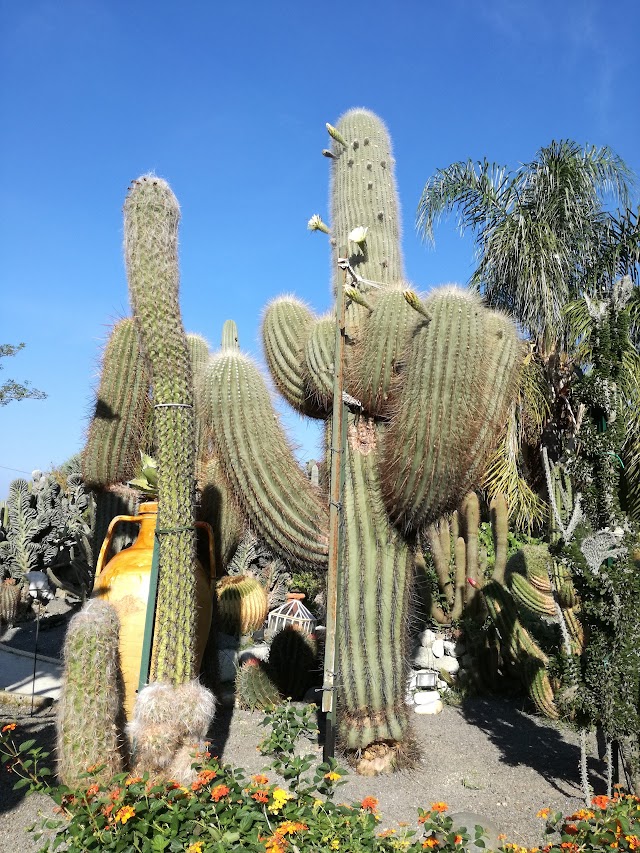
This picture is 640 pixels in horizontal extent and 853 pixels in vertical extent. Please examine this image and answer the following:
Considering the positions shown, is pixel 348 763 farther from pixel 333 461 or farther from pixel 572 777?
pixel 333 461

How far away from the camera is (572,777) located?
4.48 metres

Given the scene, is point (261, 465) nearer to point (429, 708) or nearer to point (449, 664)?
point (429, 708)

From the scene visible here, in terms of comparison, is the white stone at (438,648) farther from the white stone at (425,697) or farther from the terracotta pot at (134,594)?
the terracotta pot at (134,594)

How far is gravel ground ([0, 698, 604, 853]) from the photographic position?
3674mm

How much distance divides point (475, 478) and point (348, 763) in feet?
6.69

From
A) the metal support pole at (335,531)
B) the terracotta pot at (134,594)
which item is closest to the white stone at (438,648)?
the metal support pole at (335,531)

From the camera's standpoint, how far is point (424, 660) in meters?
6.99

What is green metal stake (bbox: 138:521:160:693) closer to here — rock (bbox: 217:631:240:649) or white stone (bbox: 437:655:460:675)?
rock (bbox: 217:631:240:649)

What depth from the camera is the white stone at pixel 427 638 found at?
23.8 feet

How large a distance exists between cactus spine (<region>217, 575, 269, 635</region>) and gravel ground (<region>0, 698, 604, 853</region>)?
2.53 meters

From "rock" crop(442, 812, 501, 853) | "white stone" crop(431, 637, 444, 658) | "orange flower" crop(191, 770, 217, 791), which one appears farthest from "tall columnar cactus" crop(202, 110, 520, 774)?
"white stone" crop(431, 637, 444, 658)

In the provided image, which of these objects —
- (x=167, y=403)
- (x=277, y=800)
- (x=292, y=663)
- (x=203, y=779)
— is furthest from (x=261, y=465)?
(x=292, y=663)

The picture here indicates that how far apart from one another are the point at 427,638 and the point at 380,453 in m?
3.52

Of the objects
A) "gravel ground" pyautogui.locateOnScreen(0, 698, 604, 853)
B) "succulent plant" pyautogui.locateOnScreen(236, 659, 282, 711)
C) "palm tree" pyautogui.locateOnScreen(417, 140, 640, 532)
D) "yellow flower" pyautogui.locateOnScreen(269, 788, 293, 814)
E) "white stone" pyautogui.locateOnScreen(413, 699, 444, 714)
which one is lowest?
"gravel ground" pyautogui.locateOnScreen(0, 698, 604, 853)
